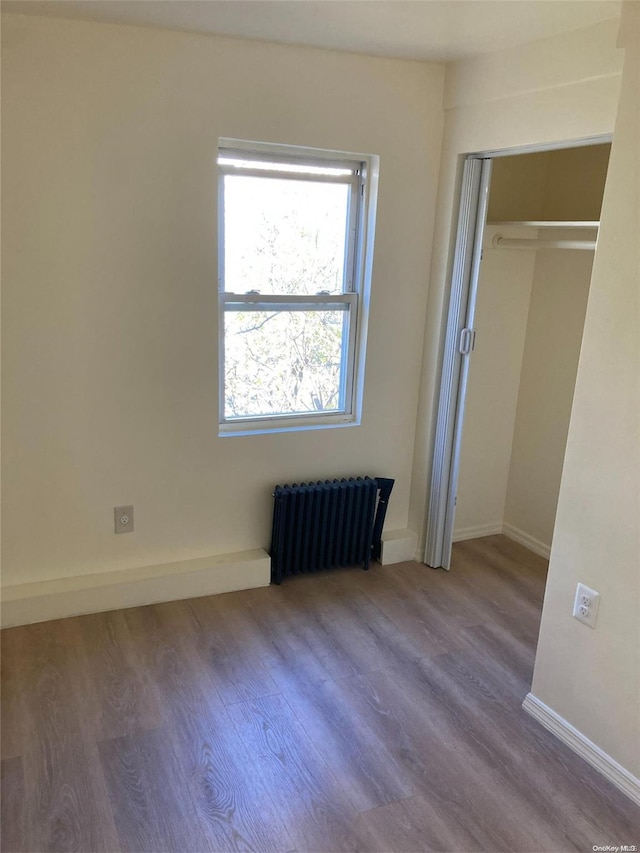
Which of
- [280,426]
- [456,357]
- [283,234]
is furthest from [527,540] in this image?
[283,234]

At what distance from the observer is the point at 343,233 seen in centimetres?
324

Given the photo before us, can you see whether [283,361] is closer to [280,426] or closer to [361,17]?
[280,426]

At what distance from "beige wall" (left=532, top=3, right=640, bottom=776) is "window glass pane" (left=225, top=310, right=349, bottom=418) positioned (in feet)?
4.70

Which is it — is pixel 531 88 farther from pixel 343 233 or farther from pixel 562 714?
pixel 562 714

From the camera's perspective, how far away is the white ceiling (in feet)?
7.31

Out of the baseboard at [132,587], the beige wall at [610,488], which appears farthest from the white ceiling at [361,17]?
the baseboard at [132,587]

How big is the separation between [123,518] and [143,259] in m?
1.16

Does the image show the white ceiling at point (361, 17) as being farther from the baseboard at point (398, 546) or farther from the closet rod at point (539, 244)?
the baseboard at point (398, 546)

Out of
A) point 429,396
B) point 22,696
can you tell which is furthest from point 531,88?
point 22,696

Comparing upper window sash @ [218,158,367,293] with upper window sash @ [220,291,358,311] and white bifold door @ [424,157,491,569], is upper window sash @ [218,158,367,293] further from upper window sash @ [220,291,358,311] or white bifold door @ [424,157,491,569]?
white bifold door @ [424,157,491,569]

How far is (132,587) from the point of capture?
3002 millimetres

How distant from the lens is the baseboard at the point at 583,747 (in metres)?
2.12

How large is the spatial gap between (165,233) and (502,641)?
230 cm

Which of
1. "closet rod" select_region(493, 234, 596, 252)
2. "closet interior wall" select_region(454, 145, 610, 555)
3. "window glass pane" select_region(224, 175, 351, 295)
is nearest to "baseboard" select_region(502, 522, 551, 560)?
"closet interior wall" select_region(454, 145, 610, 555)
